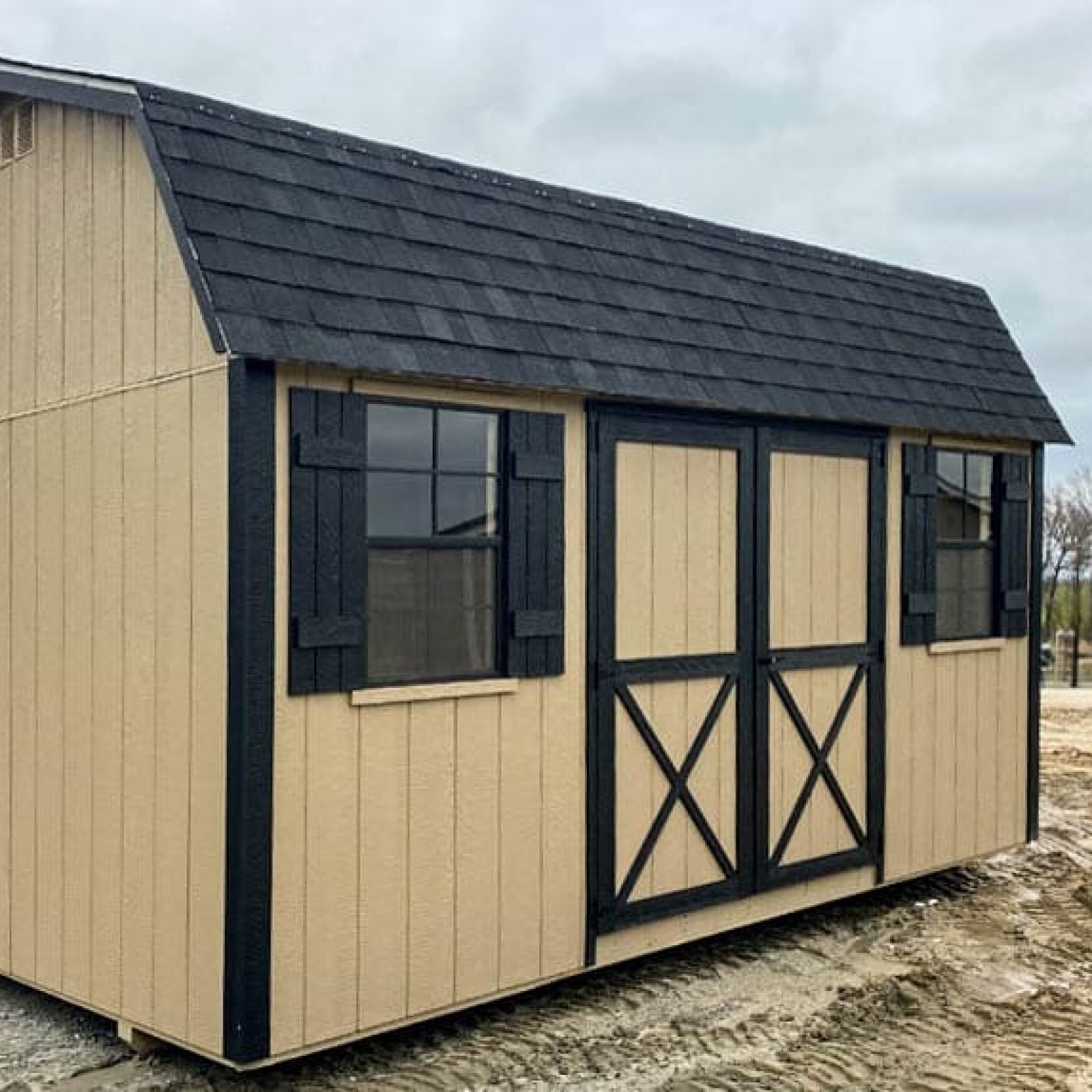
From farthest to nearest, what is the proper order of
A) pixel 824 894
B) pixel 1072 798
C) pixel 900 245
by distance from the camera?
pixel 900 245 → pixel 1072 798 → pixel 824 894

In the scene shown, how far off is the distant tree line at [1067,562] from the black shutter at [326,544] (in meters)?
27.0

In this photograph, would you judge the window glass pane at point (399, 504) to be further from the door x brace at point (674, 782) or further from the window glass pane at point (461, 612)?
the door x brace at point (674, 782)

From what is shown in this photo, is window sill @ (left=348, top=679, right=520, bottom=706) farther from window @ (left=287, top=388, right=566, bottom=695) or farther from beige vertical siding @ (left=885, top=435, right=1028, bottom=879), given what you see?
beige vertical siding @ (left=885, top=435, right=1028, bottom=879)

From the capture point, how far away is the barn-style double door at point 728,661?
5996 millimetres

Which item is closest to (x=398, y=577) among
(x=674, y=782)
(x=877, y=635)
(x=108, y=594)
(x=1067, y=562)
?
(x=108, y=594)

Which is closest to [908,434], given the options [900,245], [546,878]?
[546,878]

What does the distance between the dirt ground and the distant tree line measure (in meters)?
24.2

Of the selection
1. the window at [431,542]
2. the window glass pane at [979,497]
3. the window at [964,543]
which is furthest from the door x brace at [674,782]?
the window glass pane at [979,497]

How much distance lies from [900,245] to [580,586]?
29120 millimetres

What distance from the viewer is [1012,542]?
811 centimetres

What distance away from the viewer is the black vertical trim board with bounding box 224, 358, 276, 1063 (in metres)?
4.64

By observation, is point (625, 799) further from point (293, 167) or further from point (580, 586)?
point (293, 167)

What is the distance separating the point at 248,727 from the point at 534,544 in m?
1.49

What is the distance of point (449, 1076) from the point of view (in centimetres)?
504
